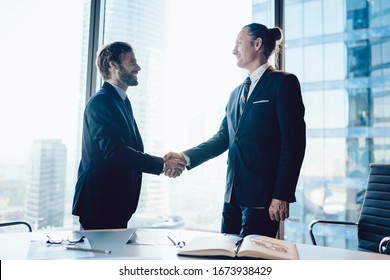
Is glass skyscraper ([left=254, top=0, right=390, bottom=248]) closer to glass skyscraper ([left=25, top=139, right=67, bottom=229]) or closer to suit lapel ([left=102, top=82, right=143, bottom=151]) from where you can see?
suit lapel ([left=102, top=82, right=143, bottom=151])

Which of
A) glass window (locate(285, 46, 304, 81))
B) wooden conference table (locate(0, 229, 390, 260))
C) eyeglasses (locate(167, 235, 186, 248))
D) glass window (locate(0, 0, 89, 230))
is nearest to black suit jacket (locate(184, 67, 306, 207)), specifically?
wooden conference table (locate(0, 229, 390, 260))

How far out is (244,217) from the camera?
1692 mm

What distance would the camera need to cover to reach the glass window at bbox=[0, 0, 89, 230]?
243 cm

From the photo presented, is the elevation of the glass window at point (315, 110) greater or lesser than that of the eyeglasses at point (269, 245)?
greater

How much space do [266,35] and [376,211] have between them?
3.99 feet

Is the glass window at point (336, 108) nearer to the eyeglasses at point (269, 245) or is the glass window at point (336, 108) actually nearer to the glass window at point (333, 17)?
the glass window at point (333, 17)

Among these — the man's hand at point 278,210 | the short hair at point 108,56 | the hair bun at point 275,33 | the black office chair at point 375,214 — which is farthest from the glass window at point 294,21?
the man's hand at point 278,210

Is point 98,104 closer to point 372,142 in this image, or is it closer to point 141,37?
point 141,37

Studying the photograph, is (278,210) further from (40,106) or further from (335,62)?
(40,106)

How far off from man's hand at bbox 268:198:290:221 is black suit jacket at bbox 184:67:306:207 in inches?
0.9

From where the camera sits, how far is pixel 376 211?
6.52 ft

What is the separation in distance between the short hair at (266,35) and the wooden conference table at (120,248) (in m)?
1.15

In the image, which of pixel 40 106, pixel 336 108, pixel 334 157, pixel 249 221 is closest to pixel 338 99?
pixel 336 108

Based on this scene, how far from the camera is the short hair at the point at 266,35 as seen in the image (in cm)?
193
